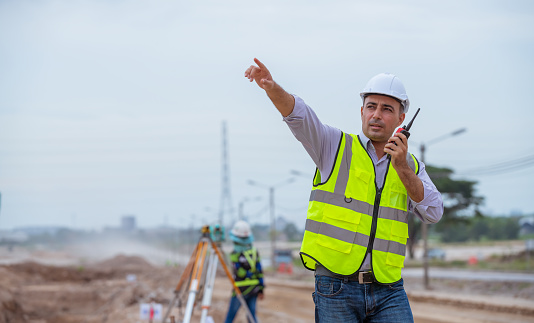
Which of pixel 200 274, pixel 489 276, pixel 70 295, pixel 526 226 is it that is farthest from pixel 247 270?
pixel 526 226

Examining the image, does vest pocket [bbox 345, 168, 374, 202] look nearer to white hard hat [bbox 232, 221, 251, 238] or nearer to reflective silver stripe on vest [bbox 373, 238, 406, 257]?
reflective silver stripe on vest [bbox 373, 238, 406, 257]

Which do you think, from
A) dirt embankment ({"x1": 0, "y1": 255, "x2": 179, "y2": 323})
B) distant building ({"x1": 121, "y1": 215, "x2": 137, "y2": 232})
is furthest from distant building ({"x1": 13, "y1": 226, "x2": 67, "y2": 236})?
dirt embankment ({"x1": 0, "y1": 255, "x2": 179, "y2": 323})

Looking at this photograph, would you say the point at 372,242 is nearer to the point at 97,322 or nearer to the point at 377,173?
the point at 377,173

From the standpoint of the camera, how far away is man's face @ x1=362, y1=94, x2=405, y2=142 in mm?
3648

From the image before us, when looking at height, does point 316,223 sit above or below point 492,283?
above

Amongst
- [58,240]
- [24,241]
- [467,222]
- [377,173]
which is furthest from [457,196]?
[58,240]

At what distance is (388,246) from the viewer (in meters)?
3.54

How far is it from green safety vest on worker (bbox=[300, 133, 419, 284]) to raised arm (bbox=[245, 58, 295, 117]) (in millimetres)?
436

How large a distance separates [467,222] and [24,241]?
90.0m

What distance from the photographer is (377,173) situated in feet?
12.0

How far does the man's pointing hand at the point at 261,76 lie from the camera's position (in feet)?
10.9

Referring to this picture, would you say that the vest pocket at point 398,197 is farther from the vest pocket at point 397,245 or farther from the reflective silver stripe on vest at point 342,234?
the reflective silver stripe on vest at point 342,234

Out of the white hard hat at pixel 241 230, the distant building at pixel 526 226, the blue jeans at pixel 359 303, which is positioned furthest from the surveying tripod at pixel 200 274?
the distant building at pixel 526 226

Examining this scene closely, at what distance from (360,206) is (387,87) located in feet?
2.22
